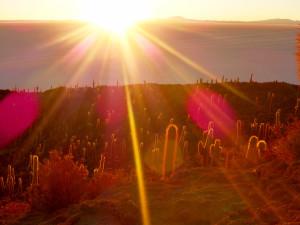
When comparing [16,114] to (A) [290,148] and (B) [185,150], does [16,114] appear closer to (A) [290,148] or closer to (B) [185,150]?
(B) [185,150]

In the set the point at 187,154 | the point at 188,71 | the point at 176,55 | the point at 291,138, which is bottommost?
the point at 187,154

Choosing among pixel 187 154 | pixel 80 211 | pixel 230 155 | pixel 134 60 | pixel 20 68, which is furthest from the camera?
pixel 134 60

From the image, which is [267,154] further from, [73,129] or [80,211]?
[73,129]

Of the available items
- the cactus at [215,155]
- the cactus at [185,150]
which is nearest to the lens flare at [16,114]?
the cactus at [185,150]

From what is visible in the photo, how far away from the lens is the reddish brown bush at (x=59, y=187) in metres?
5.79

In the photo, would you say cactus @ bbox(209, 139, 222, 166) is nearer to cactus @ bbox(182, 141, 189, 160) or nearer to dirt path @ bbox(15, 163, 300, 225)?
cactus @ bbox(182, 141, 189, 160)

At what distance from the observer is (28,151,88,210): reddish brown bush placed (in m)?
5.79

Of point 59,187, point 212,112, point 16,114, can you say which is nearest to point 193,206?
point 59,187

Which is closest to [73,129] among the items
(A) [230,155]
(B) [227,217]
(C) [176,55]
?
(A) [230,155]

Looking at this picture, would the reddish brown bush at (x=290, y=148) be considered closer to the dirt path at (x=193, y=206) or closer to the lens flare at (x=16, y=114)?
the dirt path at (x=193, y=206)

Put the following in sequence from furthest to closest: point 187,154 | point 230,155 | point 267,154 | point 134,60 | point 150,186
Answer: point 134,60 → point 187,154 → point 230,155 → point 267,154 → point 150,186

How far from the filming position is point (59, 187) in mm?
5859

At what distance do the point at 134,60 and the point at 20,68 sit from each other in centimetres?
5501

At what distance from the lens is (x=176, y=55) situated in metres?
188
